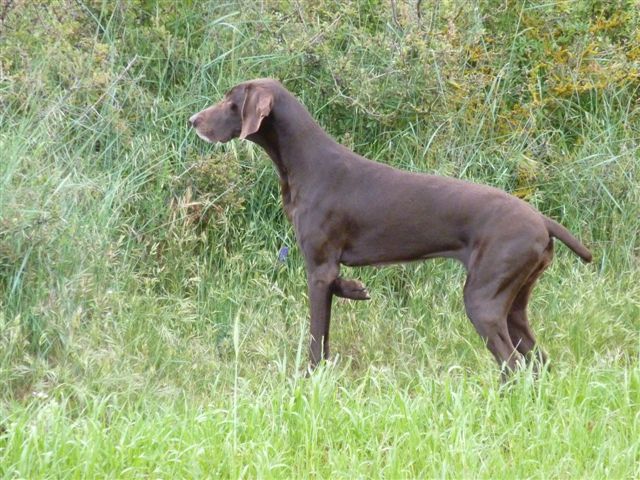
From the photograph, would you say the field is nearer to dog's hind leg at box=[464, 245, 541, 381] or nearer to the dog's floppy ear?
dog's hind leg at box=[464, 245, 541, 381]

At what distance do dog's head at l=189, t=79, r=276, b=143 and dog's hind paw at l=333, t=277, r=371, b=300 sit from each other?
862mm

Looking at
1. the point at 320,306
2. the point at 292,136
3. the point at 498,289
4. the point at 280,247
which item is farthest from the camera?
the point at 280,247

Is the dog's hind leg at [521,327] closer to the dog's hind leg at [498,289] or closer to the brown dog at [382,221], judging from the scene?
the brown dog at [382,221]

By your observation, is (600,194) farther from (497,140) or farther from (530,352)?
(530,352)

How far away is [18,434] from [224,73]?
3679 mm

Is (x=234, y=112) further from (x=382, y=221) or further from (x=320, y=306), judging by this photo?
(x=320, y=306)

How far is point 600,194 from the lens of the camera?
286 inches

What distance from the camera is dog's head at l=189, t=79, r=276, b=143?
5.75 meters

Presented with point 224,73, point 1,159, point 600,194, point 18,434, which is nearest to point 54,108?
point 1,159

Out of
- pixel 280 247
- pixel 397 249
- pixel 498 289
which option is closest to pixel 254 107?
pixel 397 249

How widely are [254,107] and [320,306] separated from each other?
101 cm

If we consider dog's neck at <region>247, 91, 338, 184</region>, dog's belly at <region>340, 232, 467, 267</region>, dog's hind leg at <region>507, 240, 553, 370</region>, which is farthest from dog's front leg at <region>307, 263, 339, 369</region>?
dog's hind leg at <region>507, 240, 553, 370</region>

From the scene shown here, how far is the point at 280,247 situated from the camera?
6906mm

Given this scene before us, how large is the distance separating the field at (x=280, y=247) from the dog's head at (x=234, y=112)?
0.80 metres
